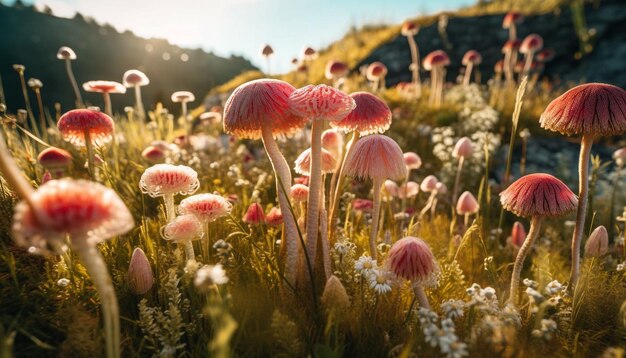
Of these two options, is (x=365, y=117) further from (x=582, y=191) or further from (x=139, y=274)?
(x=139, y=274)

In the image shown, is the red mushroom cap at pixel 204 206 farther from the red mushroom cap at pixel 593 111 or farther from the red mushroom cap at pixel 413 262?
the red mushroom cap at pixel 593 111

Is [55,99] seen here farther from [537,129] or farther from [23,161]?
[537,129]

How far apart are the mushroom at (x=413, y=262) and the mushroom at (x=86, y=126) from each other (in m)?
2.36

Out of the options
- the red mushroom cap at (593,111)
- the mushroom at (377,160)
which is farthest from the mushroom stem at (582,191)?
the mushroom at (377,160)

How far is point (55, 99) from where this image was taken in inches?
1137

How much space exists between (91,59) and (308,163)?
35132 mm

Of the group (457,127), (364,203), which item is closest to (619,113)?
(364,203)

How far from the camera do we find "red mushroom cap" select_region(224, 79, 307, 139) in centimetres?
214

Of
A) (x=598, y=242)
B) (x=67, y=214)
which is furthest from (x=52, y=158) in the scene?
(x=598, y=242)

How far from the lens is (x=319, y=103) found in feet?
6.63

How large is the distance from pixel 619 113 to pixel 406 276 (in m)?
1.52

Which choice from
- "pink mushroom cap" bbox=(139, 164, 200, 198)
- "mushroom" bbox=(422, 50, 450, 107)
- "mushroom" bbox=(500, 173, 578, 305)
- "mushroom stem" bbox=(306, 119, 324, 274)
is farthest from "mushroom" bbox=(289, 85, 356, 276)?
"mushroom" bbox=(422, 50, 450, 107)

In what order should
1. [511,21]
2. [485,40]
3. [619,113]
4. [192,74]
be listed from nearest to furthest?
[619,113] → [511,21] → [485,40] → [192,74]

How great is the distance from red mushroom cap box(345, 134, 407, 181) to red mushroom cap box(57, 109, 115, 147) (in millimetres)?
1963
